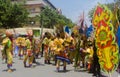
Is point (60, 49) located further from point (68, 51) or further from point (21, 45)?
point (21, 45)

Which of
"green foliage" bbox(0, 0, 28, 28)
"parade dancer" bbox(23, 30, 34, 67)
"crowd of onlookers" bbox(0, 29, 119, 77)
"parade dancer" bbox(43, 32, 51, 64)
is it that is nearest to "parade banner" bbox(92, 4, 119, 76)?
"crowd of onlookers" bbox(0, 29, 119, 77)

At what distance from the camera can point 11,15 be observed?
5094 cm

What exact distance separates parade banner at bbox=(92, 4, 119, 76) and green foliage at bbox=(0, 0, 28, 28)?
144ft

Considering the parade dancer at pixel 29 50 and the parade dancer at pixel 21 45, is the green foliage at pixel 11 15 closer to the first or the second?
the parade dancer at pixel 21 45

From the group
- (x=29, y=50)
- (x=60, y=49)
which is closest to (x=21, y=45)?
(x=29, y=50)

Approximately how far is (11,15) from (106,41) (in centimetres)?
4545

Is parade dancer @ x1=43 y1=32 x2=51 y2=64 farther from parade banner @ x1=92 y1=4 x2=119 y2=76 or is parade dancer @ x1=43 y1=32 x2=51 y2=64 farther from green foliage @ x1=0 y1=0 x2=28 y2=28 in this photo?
green foliage @ x1=0 y1=0 x2=28 y2=28

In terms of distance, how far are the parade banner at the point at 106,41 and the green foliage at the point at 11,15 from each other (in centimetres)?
4377

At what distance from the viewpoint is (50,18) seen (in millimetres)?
67312

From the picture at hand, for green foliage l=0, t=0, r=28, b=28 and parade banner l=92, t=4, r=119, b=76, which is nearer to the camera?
parade banner l=92, t=4, r=119, b=76

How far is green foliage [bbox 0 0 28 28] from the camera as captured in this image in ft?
164

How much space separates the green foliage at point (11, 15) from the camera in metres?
49.9

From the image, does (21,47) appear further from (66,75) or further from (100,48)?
(100,48)

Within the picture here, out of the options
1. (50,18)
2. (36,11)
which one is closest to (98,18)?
(50,18)
